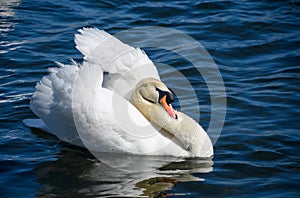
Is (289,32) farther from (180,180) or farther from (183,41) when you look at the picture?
(180,180)

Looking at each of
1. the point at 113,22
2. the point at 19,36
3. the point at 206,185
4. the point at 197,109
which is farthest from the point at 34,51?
the point at 206,185

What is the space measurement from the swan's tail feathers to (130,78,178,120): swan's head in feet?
3.63

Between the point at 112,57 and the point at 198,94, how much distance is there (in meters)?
2.14

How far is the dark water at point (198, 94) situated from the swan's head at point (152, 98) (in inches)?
22.4

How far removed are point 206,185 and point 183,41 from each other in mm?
5121

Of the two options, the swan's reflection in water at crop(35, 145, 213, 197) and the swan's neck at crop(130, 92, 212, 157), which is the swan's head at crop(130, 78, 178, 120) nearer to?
the swan's neck at crop(130, 92, 212, 157)

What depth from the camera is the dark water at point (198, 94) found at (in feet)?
23.5

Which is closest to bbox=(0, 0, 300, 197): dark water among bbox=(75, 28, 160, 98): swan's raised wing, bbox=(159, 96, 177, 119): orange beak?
bbox=(159, 96, 177, 119): orange beak

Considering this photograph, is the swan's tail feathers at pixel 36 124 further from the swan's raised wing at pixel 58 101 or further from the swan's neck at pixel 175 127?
the swan's neck at pixel 175 127

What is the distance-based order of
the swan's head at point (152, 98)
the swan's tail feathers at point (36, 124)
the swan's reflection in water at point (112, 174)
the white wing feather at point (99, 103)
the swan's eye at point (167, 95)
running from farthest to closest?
the swan's tail feathers at point (36, 124)
the swan's head at point (152, 98)
the swan's eye at point (167, 95)
the white wing feather at point (99, 103)
the swan's reflection in water at point (112, 174)

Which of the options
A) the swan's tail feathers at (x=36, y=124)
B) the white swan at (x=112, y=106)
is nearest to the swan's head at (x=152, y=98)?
the white swan at (x=112, y=106)

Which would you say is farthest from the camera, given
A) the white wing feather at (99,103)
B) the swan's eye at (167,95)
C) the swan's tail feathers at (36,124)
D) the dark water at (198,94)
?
the swan's tail feathers at (36,124)

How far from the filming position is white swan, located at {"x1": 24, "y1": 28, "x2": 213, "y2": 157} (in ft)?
24.3

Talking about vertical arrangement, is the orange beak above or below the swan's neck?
above
